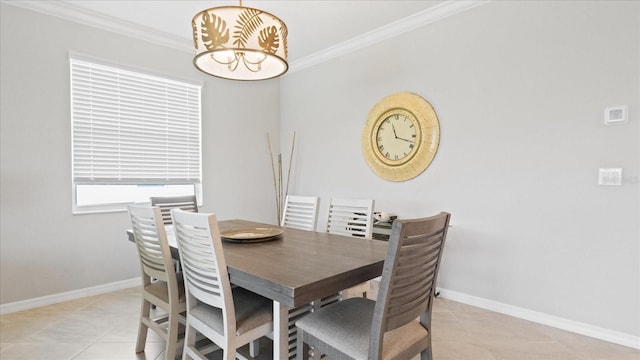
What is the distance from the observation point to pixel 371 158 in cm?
355

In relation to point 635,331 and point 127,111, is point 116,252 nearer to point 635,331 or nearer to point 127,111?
point 127,111

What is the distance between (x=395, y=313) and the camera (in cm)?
123

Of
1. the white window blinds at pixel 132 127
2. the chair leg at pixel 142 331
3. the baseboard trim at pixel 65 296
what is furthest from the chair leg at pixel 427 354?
the white window blinds at pixel 132 127

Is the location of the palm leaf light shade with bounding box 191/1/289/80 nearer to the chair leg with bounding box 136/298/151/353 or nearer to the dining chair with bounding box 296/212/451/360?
the dining chair with bounding box 296/212/451/360

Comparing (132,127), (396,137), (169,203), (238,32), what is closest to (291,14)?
(238,32)

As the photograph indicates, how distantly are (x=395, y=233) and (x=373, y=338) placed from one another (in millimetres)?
411

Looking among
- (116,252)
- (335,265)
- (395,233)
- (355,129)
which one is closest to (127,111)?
(116,252)

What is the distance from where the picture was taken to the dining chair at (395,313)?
117 centimetres

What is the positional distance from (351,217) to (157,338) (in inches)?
63.4

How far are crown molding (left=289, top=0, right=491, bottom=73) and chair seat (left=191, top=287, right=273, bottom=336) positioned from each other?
286 cm

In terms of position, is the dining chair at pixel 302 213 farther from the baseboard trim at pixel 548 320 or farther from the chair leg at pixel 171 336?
the baseboard trim at pixel 548 320

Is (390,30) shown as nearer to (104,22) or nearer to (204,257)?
(104,22)

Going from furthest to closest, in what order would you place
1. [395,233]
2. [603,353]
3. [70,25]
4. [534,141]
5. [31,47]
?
[70,25]
[31,47]
[534,141]
[603,353]
[395,233]

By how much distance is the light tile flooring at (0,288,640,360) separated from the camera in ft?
6.72
